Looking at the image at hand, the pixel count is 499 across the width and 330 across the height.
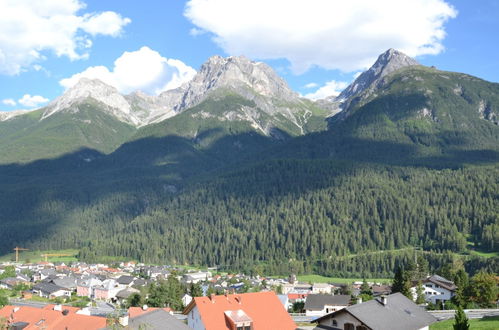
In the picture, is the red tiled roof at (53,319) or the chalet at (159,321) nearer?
the chalet at (159,321)

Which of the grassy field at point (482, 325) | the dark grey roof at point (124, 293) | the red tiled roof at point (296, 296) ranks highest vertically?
the grassy field at point (482, 325)

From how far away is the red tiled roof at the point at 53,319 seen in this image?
53.7 meters

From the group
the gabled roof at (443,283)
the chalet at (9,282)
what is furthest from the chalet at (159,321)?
the chalet at (9,282)

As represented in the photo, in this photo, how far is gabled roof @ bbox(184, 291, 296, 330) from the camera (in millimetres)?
49625

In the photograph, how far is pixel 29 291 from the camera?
156250 millimetres

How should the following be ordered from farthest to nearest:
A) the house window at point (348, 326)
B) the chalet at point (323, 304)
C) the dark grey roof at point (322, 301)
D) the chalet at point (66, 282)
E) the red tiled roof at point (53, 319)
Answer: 1. the chalet at point (66, 282)
2. the dark grey roof at point (322, 301)
3. the chalet at point (323, 304)
4. the red tiled roof at point (53, 319)
5. the house window at point (348, 326)

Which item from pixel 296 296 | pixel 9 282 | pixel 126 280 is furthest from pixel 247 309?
pixel 9 282

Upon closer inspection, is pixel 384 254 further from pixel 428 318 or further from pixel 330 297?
pixel 428 318

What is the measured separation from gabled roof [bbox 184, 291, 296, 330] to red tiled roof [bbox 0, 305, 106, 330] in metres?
10.3

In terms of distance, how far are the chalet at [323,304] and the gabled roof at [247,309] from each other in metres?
43.3

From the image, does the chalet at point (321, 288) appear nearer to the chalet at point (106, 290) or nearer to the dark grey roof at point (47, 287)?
the chalet at point (106, 290)

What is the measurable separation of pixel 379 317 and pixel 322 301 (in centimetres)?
5757

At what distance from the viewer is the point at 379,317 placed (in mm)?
46156

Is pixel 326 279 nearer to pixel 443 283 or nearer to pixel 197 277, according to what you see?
pixel 197 277
